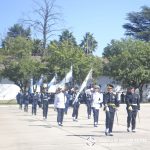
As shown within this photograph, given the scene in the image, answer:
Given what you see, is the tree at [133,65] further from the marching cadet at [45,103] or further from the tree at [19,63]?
the marching cadet at [45,103]

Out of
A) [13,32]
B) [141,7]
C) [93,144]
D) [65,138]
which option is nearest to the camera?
[93,144]

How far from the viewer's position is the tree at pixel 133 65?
6253 centimetres

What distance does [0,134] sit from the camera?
18891 millimetres

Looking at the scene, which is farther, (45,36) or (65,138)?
(45,36)

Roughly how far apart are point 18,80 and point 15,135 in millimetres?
49569

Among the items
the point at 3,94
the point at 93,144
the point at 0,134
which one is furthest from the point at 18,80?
the point at 93,144

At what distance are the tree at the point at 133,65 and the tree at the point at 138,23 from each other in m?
15.8

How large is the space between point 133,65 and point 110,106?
152 ft

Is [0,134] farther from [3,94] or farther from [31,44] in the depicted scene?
[3,94]

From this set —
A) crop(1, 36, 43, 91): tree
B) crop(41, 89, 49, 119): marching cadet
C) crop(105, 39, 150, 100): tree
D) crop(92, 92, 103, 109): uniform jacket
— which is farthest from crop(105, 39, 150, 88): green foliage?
crop(92, 92, 103, 109): uniform jacket

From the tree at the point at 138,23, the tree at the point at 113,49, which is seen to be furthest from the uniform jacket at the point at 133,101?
the tree at the point at 138,23

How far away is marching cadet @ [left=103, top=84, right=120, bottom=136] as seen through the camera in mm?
17547

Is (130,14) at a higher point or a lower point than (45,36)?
higher

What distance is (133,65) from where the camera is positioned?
209 ft
